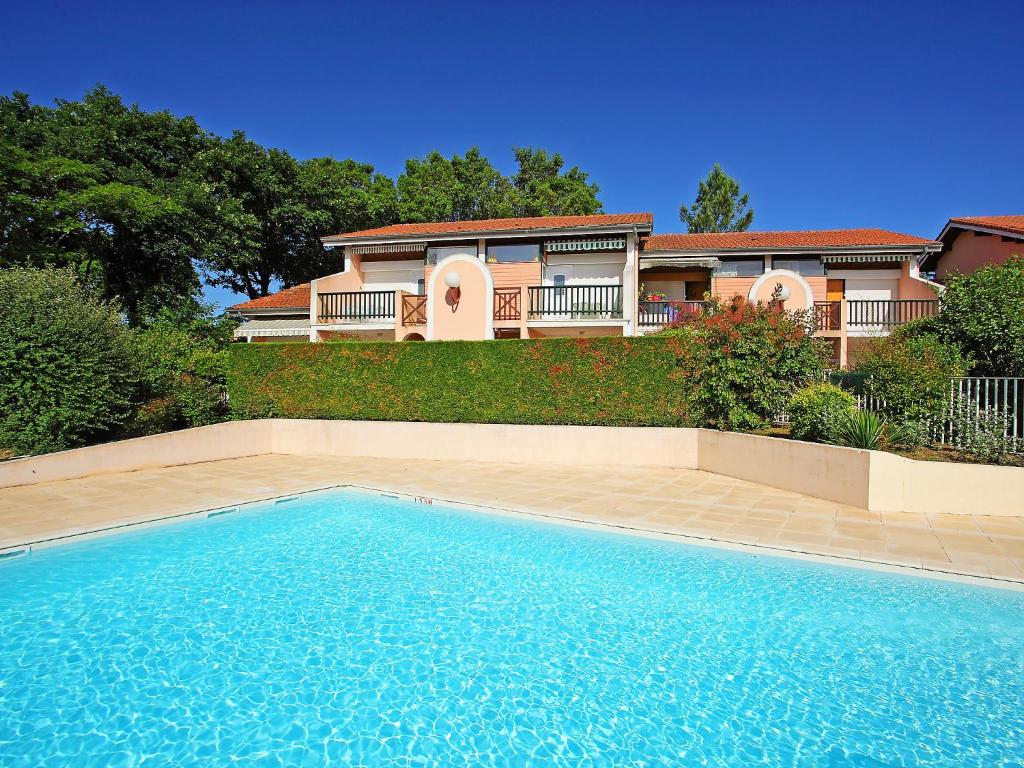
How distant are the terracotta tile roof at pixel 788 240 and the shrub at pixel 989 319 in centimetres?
1409

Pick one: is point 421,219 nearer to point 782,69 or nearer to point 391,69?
point 391,69

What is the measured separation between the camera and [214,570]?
7941mm

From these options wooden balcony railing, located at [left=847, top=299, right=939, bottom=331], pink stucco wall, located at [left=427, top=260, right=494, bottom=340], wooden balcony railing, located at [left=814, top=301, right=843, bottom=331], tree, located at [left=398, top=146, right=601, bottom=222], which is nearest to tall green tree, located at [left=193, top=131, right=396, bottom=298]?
tree, located at [left=398, top=146, right=601, bottom=222]

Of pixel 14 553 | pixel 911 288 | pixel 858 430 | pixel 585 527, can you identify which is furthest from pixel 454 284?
pixel 911 288

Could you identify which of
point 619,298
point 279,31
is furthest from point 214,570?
point 619,298

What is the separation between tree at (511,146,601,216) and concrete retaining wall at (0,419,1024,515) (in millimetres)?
29373

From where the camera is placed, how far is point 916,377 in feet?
36.4

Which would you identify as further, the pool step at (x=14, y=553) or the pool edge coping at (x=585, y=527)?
the pool step at (x=14, y=553)

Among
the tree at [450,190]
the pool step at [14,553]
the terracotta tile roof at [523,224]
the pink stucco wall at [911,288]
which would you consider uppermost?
the tree at [450,190]

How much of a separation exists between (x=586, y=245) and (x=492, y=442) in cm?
1174

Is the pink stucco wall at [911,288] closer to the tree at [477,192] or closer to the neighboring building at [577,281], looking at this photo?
the neighboring building at [577,281]

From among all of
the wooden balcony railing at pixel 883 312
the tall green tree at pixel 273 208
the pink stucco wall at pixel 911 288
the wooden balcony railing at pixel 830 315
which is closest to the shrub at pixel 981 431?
the wooden balcony railing at pixel 830 315

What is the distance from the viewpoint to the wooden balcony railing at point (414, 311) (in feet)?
78.7

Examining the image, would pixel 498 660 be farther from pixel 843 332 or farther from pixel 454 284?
pixel 843 332
